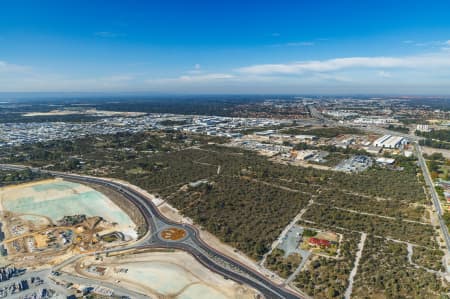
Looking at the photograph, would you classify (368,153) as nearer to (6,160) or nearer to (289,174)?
(289,174)

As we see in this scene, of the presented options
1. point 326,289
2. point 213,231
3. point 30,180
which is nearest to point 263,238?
point 213,231

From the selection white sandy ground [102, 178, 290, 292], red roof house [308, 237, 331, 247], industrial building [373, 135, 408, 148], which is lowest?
white sandy ground [102, 178, 290, 292]

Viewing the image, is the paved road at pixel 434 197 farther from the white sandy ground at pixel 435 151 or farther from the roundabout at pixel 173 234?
the roundabout at pixel 173 234

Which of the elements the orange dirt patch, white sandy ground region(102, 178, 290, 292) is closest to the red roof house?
white sandy ground region(102, 178, 290, 292)

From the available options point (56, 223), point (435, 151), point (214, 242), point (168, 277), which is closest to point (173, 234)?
point (214, 242)

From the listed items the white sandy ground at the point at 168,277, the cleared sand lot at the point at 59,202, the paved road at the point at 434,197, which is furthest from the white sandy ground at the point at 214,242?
the paved road at the point at 434,197

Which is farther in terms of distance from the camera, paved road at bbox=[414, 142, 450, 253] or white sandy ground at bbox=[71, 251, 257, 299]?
paved road at bbox=[414, 142, 450, 253]

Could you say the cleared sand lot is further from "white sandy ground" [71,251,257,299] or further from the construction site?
"white sandy ground" [71,251,257,299]
